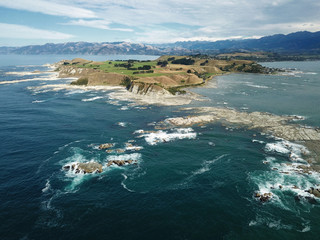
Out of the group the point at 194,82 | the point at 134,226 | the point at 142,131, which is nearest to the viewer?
the point at 134,226

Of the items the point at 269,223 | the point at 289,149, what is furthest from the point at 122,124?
the point at 269,223

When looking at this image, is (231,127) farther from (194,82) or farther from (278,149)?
(194,82)

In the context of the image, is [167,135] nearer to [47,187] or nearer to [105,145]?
[105,145]

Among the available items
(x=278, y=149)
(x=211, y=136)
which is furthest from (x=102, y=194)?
(x=278, y=149)

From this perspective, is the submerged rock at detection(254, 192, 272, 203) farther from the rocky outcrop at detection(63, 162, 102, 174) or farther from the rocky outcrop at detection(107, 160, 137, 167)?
the rocky outcrop at detection(63, 162, 102, 174)

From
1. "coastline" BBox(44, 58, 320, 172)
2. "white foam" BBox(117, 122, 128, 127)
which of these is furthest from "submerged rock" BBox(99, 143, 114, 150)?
"coastline" BBox(44, 58, 320, 172)

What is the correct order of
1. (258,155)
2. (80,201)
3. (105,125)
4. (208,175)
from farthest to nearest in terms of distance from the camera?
(105,125) → (258,155) → (208,175) → (80,201)

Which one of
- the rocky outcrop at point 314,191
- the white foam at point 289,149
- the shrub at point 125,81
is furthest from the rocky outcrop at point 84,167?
the shrub at point 125,81
